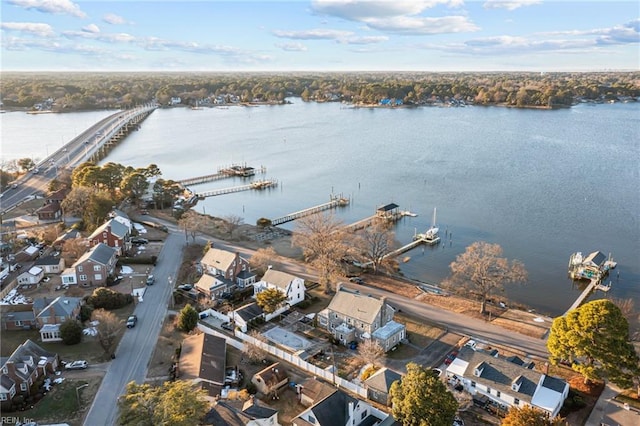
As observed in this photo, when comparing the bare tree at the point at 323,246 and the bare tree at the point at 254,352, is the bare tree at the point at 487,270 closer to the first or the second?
the bare tree at the point at 323,246

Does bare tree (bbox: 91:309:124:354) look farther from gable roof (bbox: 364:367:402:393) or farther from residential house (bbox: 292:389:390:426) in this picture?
gable roof (bbox: 364:367:402:393)

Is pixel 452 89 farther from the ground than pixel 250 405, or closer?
farther from the ground

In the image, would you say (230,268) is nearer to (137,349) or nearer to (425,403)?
(137,349)

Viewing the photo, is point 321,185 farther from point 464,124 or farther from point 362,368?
point 464,124

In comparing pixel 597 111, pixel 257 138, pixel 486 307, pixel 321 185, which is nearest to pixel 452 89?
pixel 597 111

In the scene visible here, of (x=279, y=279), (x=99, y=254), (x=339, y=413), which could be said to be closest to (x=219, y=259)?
(x=279, y=279)

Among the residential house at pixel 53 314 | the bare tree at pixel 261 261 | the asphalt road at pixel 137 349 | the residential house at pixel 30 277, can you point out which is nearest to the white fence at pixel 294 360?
the asphalt road at pixel 137 349

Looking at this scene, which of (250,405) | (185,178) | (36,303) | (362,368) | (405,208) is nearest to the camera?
(250,405)
